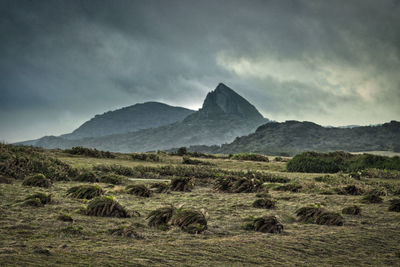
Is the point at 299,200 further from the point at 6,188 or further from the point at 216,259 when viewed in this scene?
the point at 6,188

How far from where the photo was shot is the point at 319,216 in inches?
442

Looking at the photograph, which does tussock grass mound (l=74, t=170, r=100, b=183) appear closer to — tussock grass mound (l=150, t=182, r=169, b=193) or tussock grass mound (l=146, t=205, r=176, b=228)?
tussock grass mound (l=150, t=182, r=169, b=193)

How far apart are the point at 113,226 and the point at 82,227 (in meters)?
0.85

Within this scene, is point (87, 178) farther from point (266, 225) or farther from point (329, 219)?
point (329, 219)

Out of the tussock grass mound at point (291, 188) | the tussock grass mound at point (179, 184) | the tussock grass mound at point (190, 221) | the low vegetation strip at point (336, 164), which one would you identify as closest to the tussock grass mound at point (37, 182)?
the tussock grass mound at point (179, 184)

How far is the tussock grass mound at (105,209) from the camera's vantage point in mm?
10086

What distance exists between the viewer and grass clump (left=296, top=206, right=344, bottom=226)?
10969 millimetres

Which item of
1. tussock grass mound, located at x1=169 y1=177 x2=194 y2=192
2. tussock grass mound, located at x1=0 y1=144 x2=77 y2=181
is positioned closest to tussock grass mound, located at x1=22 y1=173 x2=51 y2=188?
tussock grass mound, located at x1=0 y1=144 x2=77 y2=181

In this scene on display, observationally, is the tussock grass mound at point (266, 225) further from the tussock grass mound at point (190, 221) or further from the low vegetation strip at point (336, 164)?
the low vegetation strip at point (336, 164)

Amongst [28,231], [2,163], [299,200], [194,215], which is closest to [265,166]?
[299,200]

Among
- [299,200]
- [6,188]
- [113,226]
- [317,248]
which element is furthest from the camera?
[299,200]

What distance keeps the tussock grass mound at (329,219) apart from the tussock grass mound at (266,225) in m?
2.10

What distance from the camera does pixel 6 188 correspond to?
13.5 meters

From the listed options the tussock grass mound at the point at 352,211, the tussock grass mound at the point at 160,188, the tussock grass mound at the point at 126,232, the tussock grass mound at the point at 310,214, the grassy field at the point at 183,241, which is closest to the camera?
the grassy field at the point at 183,241
